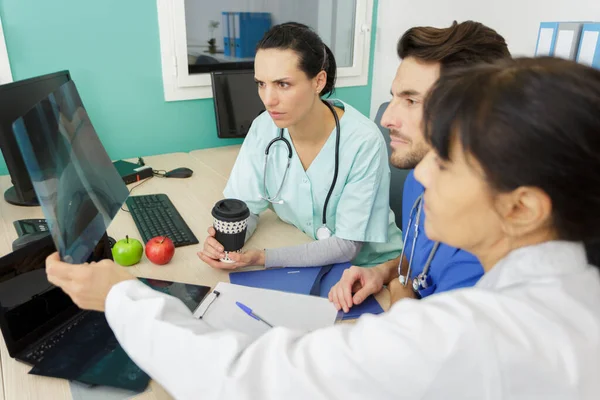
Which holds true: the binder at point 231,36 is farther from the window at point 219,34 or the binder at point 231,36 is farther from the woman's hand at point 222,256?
the woman's hand at point 222,256

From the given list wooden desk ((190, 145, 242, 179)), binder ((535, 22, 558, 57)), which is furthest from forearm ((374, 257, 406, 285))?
binder ((535, 22, 558, 57))

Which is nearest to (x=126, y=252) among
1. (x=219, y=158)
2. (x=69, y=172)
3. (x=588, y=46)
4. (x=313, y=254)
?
(x=69, y=172)

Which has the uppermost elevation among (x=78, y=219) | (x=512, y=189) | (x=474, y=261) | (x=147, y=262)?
(x=512, y=189)

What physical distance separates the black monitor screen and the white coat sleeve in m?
0.21

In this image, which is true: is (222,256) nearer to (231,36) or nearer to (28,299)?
(28,299)

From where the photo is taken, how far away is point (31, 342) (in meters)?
0.87

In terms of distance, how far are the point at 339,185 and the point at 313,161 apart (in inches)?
4.7

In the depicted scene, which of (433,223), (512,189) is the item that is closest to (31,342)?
(433,223)

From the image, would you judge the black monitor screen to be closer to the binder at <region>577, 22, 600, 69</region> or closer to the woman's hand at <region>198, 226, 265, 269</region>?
the woman's hand at <region>198, 226, 265, 269</region>

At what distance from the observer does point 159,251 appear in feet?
3.83

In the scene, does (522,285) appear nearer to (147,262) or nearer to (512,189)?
(512,189)

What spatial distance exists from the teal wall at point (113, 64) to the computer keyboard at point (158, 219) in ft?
1.95

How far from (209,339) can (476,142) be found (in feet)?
1.43

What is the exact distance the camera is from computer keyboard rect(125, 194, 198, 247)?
1.32 meters
